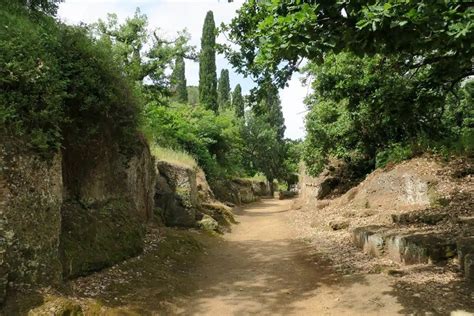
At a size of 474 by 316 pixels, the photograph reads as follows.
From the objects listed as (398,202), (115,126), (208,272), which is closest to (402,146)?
(398,202)

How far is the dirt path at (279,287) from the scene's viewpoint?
253 inches

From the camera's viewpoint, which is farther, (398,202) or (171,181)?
(171,181)

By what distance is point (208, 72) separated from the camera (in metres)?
36.1

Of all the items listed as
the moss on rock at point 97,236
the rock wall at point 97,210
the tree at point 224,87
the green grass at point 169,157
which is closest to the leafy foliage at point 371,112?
the rock wall at point 97,210

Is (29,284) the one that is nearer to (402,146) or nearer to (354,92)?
(354,92)

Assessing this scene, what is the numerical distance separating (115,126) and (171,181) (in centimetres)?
563

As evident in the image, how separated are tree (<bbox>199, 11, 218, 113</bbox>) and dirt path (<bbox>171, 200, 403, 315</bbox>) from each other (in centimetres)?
2522

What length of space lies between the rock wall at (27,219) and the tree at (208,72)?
29.2m

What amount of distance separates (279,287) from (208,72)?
30.1 meters

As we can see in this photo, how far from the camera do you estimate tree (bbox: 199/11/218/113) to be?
35.4 meters

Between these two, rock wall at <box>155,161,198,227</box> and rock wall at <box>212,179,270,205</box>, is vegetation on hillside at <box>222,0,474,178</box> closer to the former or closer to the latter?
rock wall at <box>155,161,198,227</box>

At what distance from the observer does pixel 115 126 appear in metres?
9.03

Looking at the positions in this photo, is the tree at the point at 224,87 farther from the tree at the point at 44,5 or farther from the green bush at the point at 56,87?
the green bush at the point at 56,87

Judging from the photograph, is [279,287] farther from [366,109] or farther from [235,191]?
[235,191]
